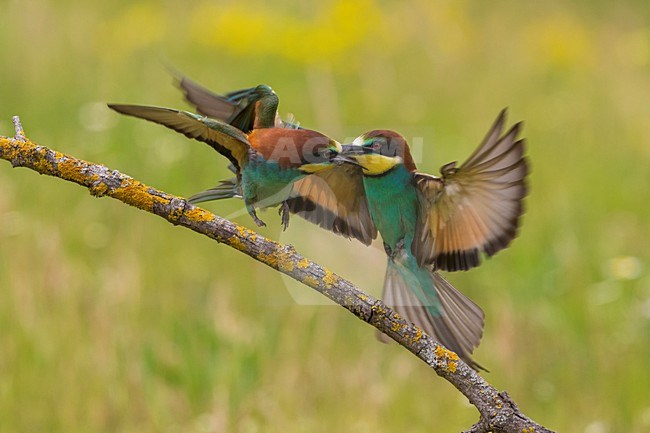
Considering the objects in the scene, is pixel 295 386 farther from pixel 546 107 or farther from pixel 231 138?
pixel 546 107

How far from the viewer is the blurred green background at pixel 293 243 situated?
137 inches

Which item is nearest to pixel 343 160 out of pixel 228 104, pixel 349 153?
pixel 349 153

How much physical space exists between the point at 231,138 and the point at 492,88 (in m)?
5.61

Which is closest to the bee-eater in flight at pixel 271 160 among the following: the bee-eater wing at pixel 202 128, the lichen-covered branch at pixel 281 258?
the bee-eater wing at pixel 202 128

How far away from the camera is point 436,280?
2.18 meters

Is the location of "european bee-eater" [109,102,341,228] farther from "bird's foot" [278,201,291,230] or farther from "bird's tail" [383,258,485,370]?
"bird's tail" [383,258,485,370]

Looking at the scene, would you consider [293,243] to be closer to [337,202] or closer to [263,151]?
[337,202]

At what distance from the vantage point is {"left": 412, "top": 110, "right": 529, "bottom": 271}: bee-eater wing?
5.96 ft

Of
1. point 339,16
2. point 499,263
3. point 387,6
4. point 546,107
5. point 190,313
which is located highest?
point 387,6

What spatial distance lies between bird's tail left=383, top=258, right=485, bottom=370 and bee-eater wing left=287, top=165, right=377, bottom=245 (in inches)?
4.4

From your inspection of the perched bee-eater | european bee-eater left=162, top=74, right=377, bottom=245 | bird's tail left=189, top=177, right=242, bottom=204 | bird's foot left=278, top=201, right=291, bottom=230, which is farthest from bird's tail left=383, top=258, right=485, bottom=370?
bird's tail left=189, top=177, right=242, bottom=204

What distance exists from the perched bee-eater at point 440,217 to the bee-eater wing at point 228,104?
0.27 meters

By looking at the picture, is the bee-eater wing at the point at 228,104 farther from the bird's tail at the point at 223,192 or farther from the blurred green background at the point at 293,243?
the blurred green background at the point at 293,243

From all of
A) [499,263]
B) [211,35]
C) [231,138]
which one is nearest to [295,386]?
[499,263]
